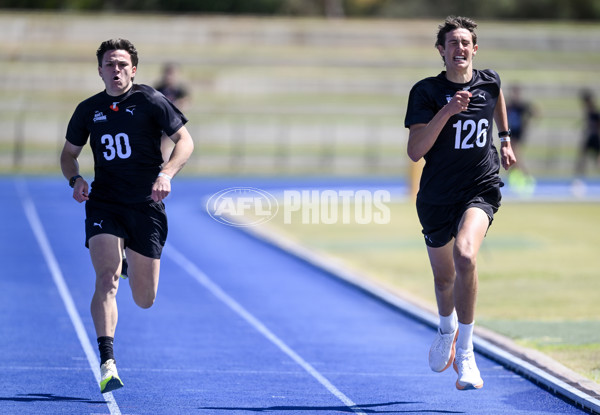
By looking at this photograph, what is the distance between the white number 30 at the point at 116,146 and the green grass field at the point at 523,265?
3680mm

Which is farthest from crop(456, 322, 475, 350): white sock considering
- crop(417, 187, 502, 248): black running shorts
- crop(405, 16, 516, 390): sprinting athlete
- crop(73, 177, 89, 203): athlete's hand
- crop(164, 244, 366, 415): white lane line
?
crop(73, 177, 89, 203): athlete's hand

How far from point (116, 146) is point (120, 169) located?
0.52 ft

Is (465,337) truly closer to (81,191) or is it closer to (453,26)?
A: (453,26)

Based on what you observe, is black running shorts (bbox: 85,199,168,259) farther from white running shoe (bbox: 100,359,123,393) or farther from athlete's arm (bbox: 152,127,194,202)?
white running shoe (bbox: 100,359,123,393)

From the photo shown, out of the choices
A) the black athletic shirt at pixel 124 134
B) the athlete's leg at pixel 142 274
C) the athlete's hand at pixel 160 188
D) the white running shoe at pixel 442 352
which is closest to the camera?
the athlete's hand at pixel 160 188

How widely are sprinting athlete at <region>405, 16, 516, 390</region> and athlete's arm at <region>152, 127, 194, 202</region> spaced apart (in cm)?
150

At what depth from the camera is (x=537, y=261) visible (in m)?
14.4

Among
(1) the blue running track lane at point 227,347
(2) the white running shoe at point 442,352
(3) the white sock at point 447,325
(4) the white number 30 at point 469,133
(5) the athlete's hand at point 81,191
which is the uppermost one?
(4) the white number 30 at point 469,133

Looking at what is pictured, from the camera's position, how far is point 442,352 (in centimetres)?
684

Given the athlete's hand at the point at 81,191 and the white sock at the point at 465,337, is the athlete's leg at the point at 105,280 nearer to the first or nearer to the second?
the athlete's hand at the point at 81,191

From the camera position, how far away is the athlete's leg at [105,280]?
6555mm

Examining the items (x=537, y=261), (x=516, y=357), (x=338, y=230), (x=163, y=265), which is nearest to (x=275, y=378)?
(x=516, y=357)

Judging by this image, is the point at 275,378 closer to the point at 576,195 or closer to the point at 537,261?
the point at 537,261

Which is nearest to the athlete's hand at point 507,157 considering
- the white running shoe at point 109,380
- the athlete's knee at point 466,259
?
the athlete's knee at point 466,259
